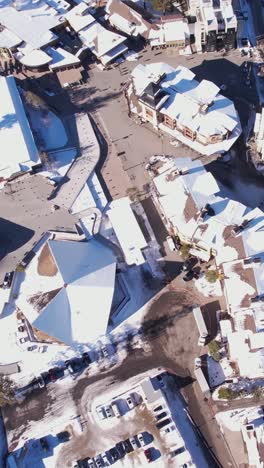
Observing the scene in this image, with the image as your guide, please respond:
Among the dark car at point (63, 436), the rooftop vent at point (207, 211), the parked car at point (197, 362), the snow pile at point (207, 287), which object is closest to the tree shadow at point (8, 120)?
the rooftop vent at point (207, 211)

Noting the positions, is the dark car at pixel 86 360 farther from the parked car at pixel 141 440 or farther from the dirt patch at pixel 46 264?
the dirt patch at pixel 46 264

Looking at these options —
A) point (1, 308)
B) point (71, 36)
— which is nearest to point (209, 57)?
point (71, 36)

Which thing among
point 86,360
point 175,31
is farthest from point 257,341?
point 175,31

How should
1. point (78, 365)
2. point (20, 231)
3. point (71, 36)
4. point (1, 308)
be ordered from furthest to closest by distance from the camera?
1. point (71, 36)
2. point (20, 231)
3. point (1, 308)
4. point (78, 365)

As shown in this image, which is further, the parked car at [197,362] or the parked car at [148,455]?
the parked car at [197,362]

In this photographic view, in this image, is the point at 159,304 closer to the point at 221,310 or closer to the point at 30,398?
the point at 221,310

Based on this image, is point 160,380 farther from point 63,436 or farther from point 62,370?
point 63,436
